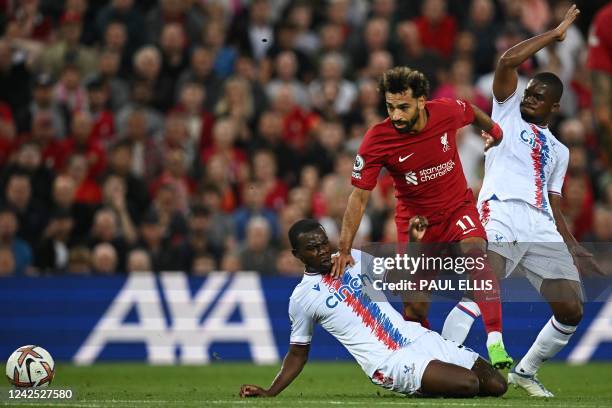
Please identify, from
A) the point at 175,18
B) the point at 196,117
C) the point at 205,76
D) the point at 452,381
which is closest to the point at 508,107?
the point at 452,381

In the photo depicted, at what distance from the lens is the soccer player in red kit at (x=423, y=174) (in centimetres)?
971

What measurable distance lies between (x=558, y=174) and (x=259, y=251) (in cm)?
558

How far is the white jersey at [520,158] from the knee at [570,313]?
32.1 inches

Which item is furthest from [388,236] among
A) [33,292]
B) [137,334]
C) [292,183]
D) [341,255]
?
[341,255]

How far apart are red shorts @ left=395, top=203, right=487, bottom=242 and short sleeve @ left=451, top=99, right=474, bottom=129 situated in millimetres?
676

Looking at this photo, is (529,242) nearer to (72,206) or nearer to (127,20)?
(72,206)

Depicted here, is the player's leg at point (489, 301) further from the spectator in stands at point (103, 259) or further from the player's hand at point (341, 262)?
the spectator in stands at point (103, 259)

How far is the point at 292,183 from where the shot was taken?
16.5 metres

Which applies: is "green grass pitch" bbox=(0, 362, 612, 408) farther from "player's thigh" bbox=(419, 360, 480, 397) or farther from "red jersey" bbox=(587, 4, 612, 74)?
"red jersey" bbox=(587, 4, 612, 74)

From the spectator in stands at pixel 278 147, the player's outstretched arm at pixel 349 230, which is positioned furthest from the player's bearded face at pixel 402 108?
the spectator in stands at pixel 278 147

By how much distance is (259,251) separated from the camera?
15.4 meters

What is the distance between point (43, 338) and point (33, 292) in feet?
1.85

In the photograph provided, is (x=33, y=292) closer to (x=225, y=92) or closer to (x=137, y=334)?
(x=137, y=334)

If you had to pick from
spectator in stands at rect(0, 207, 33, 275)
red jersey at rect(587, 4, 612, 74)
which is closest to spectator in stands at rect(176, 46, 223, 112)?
spectator in stands at rect(0, 207, 33, 275)
